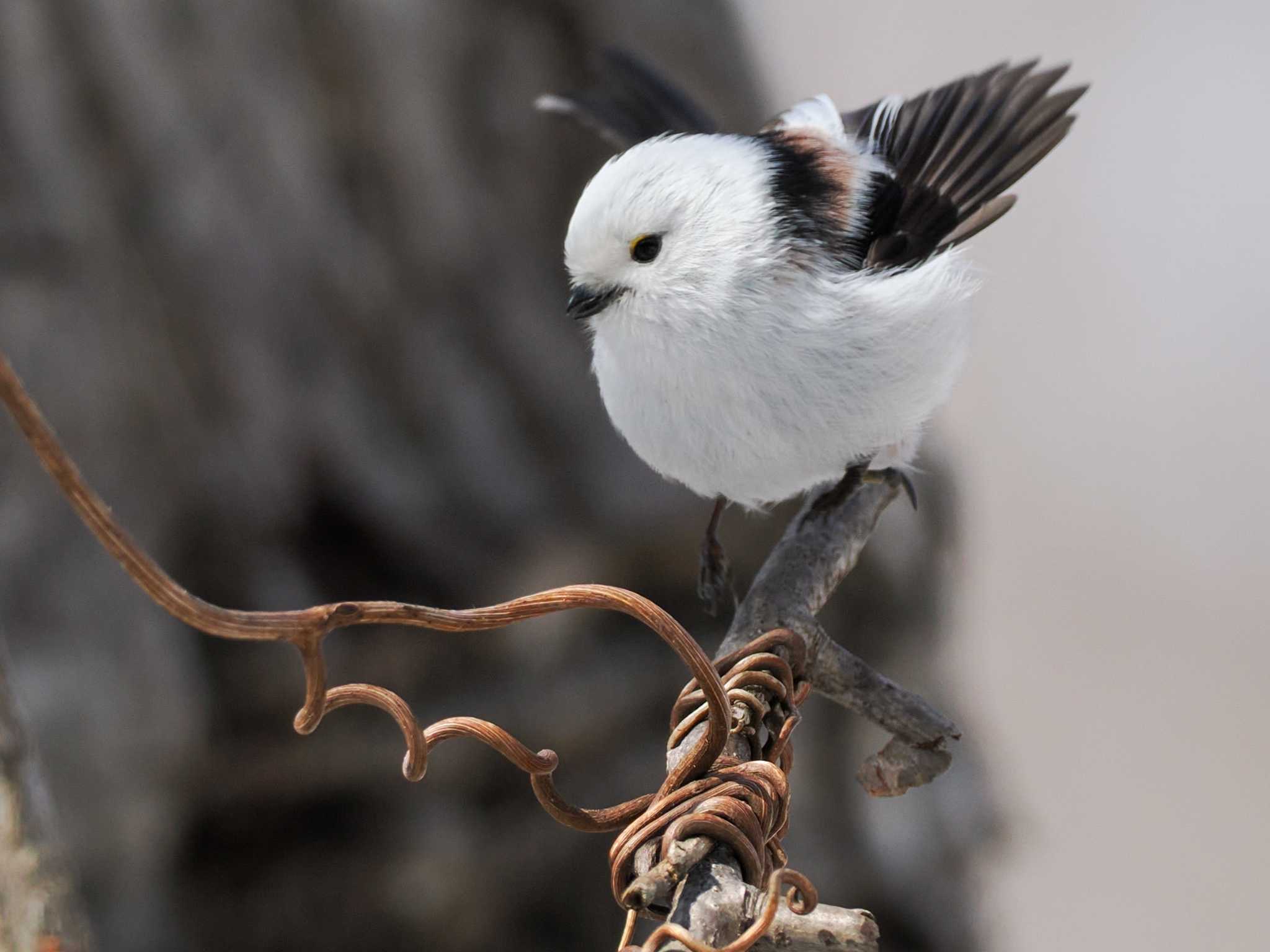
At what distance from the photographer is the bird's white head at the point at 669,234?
0.77 meters

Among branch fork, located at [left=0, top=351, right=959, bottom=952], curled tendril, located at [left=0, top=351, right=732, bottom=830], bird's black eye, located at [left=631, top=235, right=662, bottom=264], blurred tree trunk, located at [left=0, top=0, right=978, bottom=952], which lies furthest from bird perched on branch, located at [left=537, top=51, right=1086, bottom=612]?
blurred tree trunk, located at [left=0, top=0, right=978, bottom=952]

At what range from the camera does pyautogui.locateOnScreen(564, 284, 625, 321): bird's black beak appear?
80cm

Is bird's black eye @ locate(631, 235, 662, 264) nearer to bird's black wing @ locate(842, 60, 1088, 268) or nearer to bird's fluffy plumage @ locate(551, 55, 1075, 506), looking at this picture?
bird's fluffy plumage @ locate(551, 55, 1075, 506)

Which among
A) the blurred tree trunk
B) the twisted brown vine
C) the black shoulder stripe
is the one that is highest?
the black shoulder stripe

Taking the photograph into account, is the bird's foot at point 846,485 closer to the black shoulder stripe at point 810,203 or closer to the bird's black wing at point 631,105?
the black shoulder stripe at point 810,203

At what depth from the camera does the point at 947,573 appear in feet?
6.21

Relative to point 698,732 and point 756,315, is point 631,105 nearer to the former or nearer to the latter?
point 756,315

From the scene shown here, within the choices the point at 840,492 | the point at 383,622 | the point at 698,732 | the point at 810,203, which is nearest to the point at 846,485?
the point at 840,492

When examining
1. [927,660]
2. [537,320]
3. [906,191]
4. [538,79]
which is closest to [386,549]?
[537,320]

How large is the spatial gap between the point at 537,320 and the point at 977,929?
4.16 feet

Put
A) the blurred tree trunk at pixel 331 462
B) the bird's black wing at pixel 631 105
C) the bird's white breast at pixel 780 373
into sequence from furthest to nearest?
the blurred tree trunk at pixel 331 462 → the bird's black wing at pixel 631 105 → the bird's white breast at pixel 780 373

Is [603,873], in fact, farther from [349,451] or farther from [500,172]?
[500,172]

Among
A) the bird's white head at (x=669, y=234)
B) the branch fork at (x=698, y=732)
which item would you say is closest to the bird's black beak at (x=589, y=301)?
the bird's white head at (x=669, y=234)

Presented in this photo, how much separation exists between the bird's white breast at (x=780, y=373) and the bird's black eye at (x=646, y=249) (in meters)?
0.03
